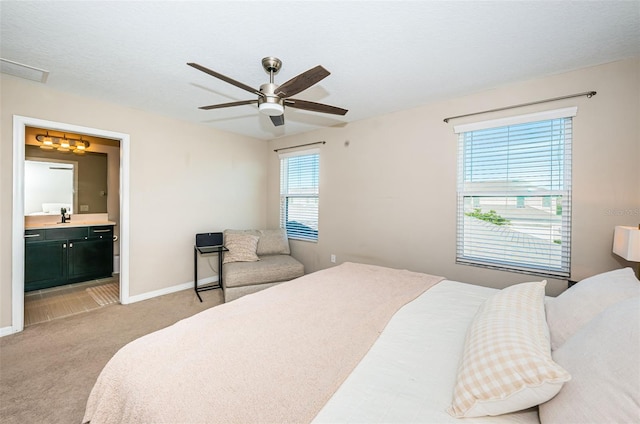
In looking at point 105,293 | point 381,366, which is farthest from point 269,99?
point 105,293

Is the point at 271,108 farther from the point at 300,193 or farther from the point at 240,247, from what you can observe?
the point at 300,193

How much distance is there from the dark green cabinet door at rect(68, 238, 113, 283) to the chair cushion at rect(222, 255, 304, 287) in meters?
2.41

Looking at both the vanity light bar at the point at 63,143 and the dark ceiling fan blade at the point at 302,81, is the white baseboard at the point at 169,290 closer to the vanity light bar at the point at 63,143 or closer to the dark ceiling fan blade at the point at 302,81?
the vanity light bar at the point at 63,143

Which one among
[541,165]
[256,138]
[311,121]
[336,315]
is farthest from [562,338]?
[256,138]

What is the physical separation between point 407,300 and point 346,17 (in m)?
1.95

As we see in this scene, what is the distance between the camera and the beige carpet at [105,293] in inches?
137

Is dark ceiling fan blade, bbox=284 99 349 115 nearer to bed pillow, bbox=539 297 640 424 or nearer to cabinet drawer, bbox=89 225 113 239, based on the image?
bed pillow, bbox=539 297 640 424

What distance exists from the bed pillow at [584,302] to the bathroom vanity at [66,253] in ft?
18.5

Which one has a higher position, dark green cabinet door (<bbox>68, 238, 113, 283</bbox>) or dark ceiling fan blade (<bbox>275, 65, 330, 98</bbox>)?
dark ceiling fan blade (<bbox>275, 65, 330, 98</bbox>)

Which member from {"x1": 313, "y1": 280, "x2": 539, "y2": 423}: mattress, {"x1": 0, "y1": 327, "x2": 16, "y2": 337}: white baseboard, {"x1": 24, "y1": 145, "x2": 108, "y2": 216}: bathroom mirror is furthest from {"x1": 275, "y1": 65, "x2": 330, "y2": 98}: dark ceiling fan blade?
{"x1": 24, "y1": 145, "x2": 108, "y2": 216}: bathroom mirror

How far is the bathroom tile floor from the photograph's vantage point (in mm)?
3008

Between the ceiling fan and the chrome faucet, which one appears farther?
the chrome faucet

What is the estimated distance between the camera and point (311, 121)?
3.85 m

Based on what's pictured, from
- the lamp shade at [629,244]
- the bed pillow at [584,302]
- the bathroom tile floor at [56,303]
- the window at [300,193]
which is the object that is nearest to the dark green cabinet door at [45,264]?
the bathroom tile floor at [56,303]
